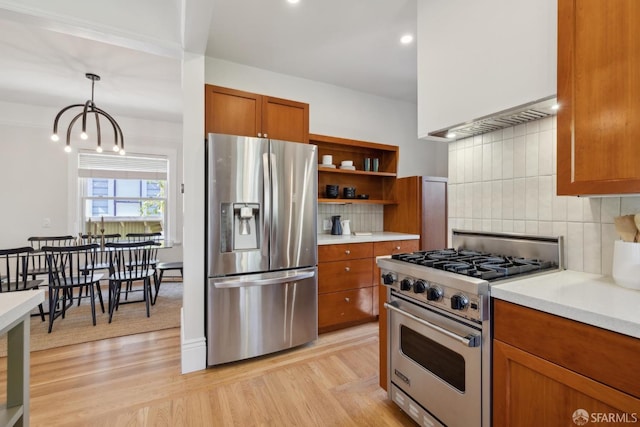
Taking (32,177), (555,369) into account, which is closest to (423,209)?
(555,369)

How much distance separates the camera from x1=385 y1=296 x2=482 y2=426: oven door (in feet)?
4.20

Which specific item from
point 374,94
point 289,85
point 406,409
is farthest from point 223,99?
point 406,409

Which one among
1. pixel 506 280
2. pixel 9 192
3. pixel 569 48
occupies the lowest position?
pixel 506 280

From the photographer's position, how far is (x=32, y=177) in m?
4.32

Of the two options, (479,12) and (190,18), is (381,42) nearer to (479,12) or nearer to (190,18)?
(479,12)

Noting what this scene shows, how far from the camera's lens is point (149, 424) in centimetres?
167

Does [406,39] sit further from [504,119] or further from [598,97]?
[598,97]

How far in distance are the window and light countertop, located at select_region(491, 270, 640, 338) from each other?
533 centimetres

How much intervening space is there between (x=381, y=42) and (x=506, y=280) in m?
2.30

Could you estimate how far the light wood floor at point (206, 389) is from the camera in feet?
5.66

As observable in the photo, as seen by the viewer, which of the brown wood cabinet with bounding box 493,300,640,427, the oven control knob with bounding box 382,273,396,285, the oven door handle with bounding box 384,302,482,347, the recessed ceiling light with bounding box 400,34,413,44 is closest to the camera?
the brown wood cabinet with bounding box 493,300,640,427

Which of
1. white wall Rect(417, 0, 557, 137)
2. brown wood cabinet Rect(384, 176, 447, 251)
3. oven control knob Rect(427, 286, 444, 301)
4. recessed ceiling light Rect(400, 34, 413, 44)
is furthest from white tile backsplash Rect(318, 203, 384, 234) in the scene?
oven control knob Rect(427, 286, 444, 301)

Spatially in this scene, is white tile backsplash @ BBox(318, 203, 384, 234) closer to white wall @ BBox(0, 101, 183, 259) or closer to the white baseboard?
the white baseboard

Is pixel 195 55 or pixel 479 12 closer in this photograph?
pixel 479 12
